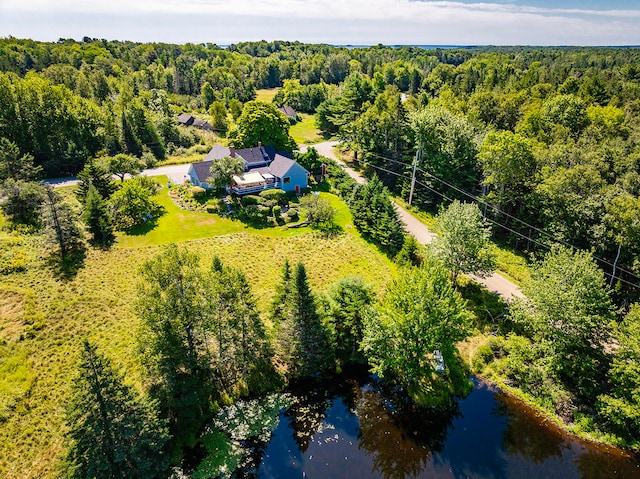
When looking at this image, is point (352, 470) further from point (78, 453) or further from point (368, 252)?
point (368, 252)

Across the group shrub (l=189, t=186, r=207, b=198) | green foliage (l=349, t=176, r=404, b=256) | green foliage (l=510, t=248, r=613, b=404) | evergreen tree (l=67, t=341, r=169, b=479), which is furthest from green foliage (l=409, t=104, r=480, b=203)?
evergreen tree (l=67, t=341, r=169, b=479)

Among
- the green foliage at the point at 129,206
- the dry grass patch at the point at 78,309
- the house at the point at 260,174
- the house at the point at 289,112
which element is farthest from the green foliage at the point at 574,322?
the house at the point at 289,112

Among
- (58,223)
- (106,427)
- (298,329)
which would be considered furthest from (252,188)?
(106,427)

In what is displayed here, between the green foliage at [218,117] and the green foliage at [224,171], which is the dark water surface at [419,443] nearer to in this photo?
the green foliage at [224,171]

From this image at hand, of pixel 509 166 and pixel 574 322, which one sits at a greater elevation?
pixel 509 166

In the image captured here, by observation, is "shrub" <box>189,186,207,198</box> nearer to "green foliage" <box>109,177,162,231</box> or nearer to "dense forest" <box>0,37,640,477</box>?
"dense forest" <box>0,37,640,477</box>

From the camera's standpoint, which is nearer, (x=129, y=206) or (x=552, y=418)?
(x=552, y=418)

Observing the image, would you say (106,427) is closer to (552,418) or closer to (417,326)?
(417,326)
